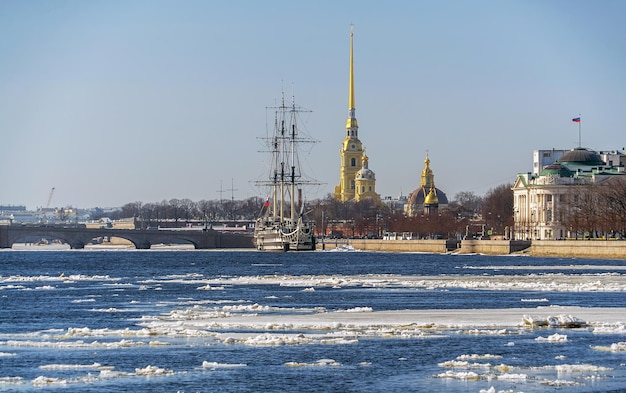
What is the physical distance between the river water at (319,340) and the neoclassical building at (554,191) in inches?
3850

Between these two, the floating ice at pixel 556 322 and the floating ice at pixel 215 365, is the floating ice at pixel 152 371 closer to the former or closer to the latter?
the floating ice at pixel 215 365

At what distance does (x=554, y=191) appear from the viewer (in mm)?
168875

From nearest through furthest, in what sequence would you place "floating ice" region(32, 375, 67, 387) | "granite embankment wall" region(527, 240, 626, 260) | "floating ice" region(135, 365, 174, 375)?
"floating ice" region(32, 375, 67, 387) < "floating ice" region(135, 365, 174, 375) < "granite embankment wall" region(527, 240, 626, 260)

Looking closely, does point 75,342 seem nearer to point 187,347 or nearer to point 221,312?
point 187,347

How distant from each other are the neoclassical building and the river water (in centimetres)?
9779

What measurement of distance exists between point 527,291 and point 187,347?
28.4m

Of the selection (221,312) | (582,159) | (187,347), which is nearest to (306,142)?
(582,159)

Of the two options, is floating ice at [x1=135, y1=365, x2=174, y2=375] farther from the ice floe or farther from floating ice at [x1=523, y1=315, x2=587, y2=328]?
floating ice at [x1=523, y1=315, x2=587, y2=328]

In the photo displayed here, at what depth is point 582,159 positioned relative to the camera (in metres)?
178

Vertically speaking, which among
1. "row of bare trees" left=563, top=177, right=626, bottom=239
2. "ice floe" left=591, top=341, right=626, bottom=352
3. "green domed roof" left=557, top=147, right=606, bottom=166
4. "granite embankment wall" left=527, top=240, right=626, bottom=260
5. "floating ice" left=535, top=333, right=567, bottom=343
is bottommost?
"ice floe" left=591, top=341, right=626, bottom=352

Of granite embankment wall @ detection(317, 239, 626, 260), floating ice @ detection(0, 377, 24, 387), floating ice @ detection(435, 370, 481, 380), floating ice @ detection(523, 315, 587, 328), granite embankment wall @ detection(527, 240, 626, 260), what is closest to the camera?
floating ice @ detection(0, 377, 24, 387)

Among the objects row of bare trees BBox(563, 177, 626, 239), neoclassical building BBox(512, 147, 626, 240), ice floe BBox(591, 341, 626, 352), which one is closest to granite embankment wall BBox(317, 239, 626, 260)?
row of bare trees BBox(563, 177, 626, 239)

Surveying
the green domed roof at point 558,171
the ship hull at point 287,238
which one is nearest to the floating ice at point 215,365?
the ship hull at point 287,238

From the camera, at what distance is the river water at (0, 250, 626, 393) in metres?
34.9
